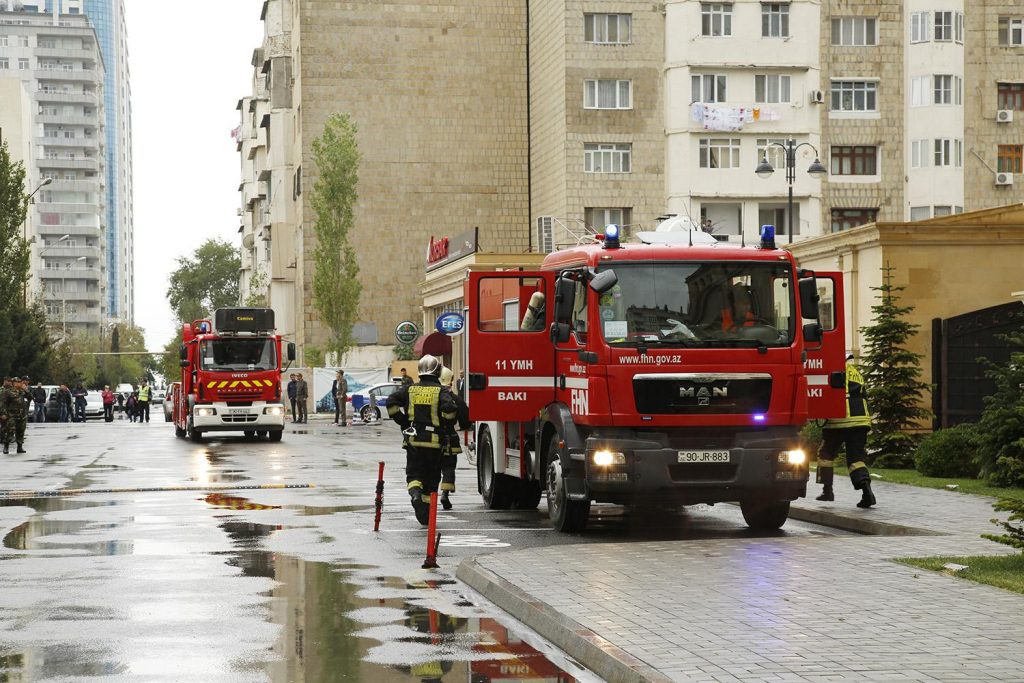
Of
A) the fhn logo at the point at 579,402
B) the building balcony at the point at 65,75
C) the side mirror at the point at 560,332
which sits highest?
the building balcony at the point at 65,75

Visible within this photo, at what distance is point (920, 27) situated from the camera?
207 feet

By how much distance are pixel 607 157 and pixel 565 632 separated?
54.8 metres

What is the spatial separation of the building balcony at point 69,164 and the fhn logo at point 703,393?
570 ft

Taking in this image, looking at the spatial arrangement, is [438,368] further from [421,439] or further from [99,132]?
[99,132]

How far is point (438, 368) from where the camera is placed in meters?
15.7

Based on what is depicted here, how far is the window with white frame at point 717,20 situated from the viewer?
204 ft

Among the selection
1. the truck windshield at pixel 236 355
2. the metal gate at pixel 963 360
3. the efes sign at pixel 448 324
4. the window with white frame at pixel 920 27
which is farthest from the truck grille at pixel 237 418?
the window with white frame at pixel 920 27

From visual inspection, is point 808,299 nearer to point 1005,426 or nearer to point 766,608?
point 1005,426

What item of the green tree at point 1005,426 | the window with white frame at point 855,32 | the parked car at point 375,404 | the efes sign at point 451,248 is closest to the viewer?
the green tree at point 1005,426

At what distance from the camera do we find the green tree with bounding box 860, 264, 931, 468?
2345cm

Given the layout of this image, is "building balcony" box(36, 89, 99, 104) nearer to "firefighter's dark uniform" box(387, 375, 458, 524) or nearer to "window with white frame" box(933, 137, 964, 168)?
"window with white frame" box(933, 137, 964, 168)

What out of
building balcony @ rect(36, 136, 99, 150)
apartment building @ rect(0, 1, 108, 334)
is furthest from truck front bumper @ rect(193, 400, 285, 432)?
building balcony @ rect(36, 136, 99, 150)

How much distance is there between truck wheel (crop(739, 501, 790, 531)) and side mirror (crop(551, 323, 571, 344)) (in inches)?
98.8

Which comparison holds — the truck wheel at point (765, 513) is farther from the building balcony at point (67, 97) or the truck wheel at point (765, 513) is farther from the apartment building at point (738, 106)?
the building balcony at point (67, 97)
